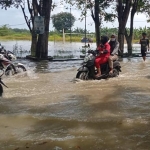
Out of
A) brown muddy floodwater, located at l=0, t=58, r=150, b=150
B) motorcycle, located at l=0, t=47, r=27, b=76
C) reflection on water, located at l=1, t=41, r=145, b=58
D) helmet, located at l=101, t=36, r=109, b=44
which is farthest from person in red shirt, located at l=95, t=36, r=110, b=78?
reflection on water, located at l=1, t=41, r=145, b=58

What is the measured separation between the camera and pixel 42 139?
15.4 ft

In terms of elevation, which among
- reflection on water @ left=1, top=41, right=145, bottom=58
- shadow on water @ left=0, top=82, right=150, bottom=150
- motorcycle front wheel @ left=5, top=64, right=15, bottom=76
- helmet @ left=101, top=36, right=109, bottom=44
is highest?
helmet @ left=101, top=36, right=109, bottom=44

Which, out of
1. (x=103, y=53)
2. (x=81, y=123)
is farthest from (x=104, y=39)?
(x=81, y=123)

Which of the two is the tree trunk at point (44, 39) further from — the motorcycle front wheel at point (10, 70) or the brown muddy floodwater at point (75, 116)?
the brown muddy floodwater at point (75, 116)

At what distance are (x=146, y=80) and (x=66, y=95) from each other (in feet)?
12.3

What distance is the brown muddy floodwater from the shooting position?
4562mm

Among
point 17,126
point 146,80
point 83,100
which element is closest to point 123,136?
point 17,126

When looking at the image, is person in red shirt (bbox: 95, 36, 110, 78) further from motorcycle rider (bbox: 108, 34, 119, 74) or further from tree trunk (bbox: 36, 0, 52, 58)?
tree trunk (bbox: 36, 0, 52, 58)

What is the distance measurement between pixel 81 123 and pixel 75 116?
19.4 inches

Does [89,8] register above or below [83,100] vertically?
above

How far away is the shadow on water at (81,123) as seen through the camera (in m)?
4.53

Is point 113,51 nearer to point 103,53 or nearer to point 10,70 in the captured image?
point 103,53

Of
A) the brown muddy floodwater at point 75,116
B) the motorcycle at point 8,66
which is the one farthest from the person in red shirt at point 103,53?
the motorcycle at point 8,66

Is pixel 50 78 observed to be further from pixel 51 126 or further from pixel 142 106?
pixel 51 126
